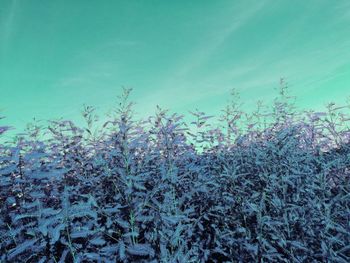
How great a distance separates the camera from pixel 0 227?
2473 mm

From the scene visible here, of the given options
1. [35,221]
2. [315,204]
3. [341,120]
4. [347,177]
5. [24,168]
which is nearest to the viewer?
[35,221]

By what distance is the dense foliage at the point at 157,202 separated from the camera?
2504 millimetres

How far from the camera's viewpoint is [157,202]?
2.91 meters

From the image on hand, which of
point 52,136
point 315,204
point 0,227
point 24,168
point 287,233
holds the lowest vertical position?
point 287,233

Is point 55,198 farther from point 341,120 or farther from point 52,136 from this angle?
point 341,120

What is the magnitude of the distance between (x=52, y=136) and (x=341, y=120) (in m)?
4.11

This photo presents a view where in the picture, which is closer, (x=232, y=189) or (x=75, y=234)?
(x=75, y=234)

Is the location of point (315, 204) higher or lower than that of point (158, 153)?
lower

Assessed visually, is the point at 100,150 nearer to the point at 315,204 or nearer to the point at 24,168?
the point at 24,168

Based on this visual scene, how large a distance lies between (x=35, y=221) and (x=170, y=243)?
4.03 feet

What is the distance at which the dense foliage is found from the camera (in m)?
2.50

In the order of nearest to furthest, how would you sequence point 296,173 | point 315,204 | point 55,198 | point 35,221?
point 35,221 < point 55,198 < point 315,204 < point 296,173

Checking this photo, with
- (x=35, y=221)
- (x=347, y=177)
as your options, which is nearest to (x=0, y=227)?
(x=35, y=221)

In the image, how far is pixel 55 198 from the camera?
2.96 meters
